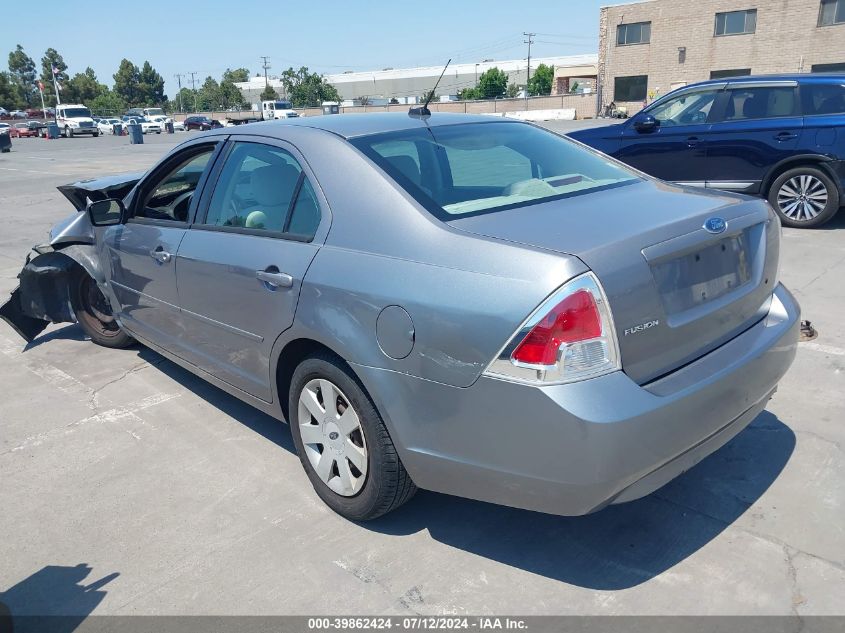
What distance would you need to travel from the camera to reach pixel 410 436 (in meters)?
2.59

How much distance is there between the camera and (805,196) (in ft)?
26.3

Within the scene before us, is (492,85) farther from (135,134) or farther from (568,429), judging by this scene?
(568,429)

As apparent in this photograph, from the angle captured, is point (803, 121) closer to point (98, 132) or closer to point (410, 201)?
point (410, 201)

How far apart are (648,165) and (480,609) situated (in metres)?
7.48

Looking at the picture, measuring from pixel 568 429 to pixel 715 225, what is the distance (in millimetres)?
1040

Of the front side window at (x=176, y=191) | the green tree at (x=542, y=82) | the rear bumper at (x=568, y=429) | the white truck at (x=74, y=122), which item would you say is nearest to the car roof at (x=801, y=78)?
the front side window at (x=176, y=191)

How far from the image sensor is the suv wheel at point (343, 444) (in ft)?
9.01

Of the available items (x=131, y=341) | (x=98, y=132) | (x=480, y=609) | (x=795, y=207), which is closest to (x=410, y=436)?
(x=480, y=609)

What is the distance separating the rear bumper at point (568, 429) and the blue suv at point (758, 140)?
6.17 metres

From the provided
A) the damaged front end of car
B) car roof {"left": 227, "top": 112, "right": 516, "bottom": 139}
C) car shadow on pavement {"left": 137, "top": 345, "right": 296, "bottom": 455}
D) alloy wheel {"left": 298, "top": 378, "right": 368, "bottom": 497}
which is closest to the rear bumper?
alloy wheel {"left": 298, "top": 378, "right": 368, "bottom": 497}

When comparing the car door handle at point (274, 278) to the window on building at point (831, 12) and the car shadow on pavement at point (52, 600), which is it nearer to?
the car shadow on pavement at point (52, 600)

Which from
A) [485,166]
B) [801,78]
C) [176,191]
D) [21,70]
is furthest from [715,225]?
[21,70]

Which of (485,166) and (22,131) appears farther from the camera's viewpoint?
(22,131)

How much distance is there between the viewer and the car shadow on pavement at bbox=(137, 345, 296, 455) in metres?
3.94
